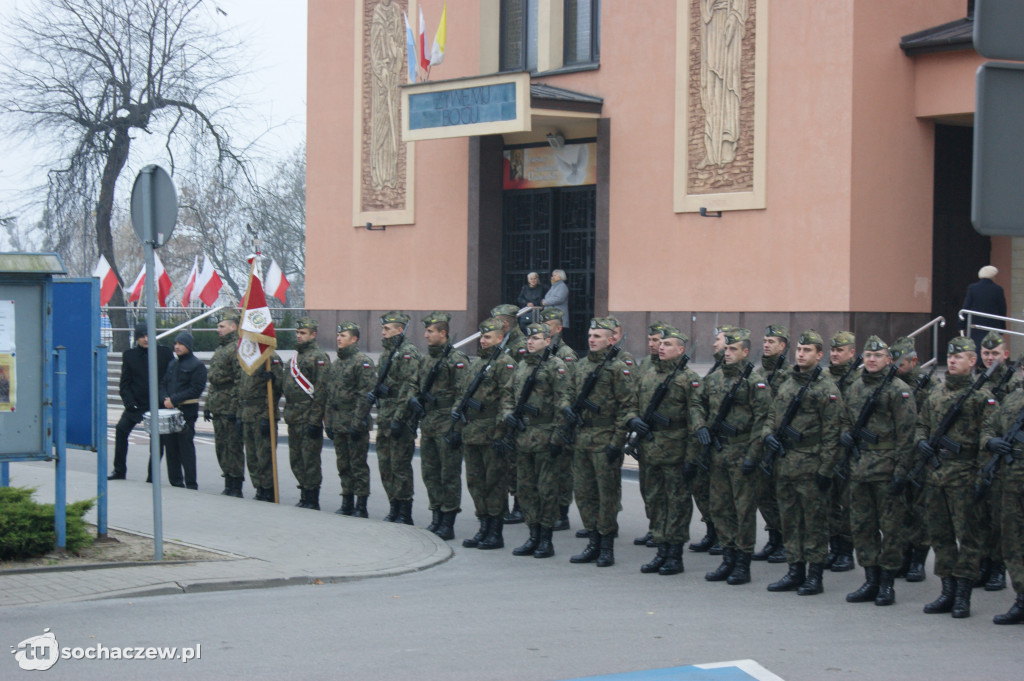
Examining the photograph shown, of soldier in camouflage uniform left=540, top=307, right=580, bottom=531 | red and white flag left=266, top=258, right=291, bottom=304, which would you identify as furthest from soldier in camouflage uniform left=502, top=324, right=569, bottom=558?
red and white flag left=266, top=258, right=291, bottom=304

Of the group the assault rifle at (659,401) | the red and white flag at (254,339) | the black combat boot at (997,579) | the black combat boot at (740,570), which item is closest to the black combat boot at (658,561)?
the black combat boot at (740,570)

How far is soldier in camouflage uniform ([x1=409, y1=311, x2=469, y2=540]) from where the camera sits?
1124 cm

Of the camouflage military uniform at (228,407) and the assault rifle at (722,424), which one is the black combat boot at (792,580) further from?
the camouflage military uniform at (228,407)

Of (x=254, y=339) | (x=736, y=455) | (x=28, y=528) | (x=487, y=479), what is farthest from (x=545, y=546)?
(x=254, y=339)

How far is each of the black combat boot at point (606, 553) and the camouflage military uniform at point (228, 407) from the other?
5088 millimetres

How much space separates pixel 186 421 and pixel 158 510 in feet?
16.1

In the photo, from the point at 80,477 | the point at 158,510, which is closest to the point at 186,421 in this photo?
the point at 80,477

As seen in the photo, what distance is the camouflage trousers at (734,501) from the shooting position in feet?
30.3

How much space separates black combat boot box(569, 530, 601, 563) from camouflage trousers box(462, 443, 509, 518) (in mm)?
950

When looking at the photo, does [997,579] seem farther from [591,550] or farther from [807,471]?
[591,550]

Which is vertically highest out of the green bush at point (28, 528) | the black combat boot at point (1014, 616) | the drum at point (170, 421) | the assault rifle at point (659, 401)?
the assault rifle at point (659, 401)

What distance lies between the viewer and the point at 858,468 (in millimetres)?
8688

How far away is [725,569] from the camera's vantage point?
9359mm

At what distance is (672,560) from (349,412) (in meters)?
3.94
